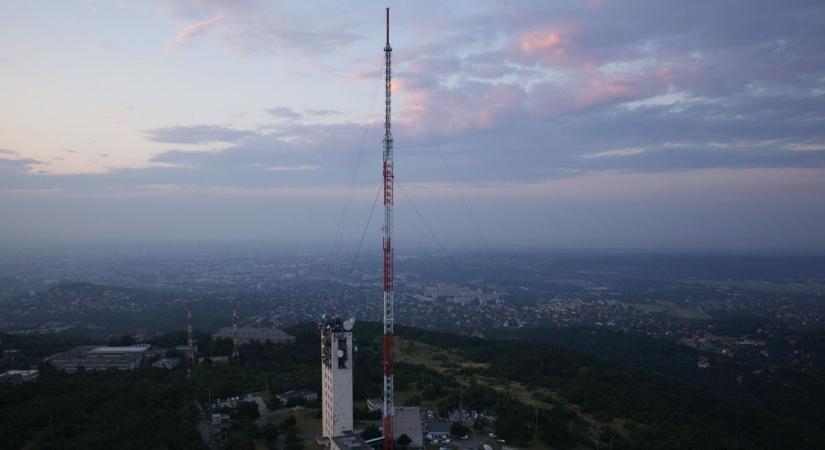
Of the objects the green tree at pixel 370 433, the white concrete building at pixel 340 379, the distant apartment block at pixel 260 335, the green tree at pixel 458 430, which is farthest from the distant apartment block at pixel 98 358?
the green tree at pixel 458 430

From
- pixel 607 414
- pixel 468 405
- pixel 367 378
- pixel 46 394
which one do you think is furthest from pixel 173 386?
pixel 607 414

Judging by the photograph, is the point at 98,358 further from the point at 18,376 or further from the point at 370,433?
the point at 370,433

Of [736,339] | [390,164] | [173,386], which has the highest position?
[390,164]

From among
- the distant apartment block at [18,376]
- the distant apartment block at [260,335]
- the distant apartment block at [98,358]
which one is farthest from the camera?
the distant apartment block at [260,335]

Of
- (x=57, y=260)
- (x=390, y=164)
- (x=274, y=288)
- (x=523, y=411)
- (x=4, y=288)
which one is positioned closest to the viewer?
(x=390, y=164)

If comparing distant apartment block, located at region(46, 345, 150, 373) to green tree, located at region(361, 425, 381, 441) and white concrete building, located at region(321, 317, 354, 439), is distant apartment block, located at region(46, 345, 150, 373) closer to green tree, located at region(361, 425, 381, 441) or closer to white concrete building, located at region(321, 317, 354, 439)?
white concrete building, located at region(321, 317, 354, 439)

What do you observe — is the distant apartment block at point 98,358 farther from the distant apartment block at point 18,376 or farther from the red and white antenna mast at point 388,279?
the red and white antenna mast at point 388,279

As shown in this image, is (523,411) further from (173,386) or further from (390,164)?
(173,386)
